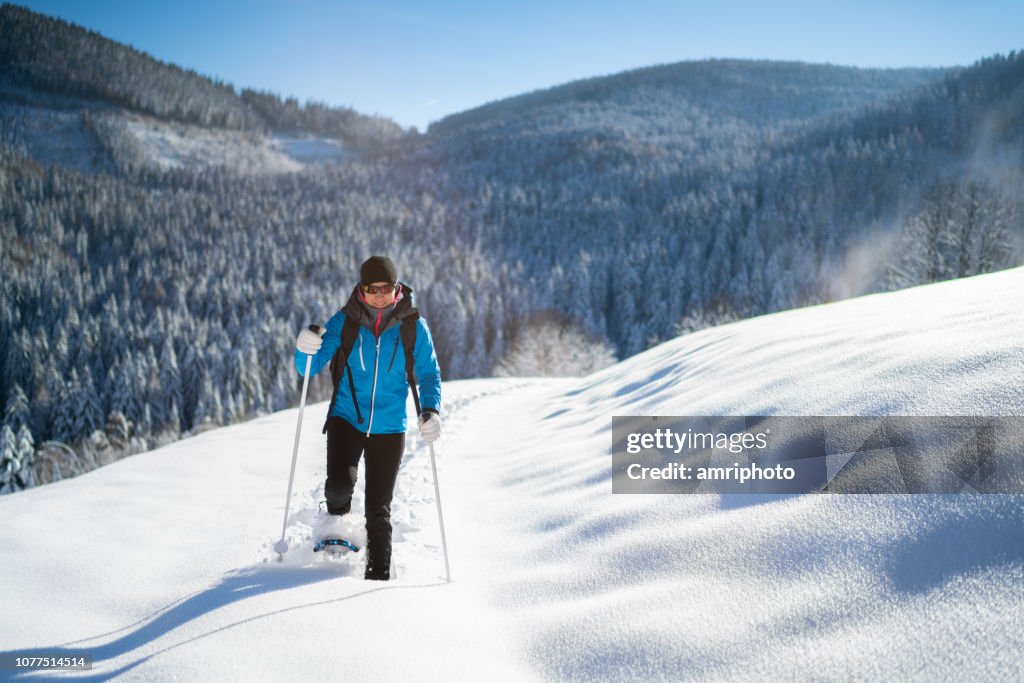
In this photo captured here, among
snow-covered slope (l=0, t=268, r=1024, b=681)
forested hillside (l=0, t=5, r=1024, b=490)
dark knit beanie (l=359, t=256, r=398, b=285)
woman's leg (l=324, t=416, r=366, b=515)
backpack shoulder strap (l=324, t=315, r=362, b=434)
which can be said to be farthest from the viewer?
forested hillside (l=0, t=5, r=1024, b=490)

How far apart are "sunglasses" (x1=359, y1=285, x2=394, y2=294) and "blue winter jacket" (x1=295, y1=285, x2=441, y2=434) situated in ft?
0.40

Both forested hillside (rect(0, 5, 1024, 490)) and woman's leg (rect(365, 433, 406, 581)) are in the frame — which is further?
forested hillside (rect(0, 5, 1024, 490))

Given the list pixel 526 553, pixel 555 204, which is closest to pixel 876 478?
pixel 526 553

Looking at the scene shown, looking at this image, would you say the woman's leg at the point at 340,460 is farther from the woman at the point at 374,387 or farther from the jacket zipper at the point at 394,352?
the jacket zipper at the point at 394,352

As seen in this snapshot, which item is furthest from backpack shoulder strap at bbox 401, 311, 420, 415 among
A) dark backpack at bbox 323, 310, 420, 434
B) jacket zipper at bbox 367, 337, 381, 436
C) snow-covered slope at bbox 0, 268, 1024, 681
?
snow-covered slope at bbox 0, 268, 1024, 681

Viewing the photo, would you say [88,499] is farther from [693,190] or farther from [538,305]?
[693,190]

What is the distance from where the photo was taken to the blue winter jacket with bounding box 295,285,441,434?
150 inches

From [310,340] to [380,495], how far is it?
132 centimetres

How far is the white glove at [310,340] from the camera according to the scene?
369 cm

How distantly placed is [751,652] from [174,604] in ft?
11.5

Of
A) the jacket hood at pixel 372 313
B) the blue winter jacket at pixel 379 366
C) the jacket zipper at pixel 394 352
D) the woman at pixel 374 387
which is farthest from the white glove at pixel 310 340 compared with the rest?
the jacket zipper at pixel 394 352

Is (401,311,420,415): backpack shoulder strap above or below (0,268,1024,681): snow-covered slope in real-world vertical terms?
above

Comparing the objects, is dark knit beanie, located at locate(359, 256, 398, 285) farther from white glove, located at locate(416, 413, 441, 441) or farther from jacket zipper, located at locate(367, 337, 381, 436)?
white glove, located at locate(416, 413, 441, 441)

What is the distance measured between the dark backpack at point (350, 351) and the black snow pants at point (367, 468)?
5.8 inches
